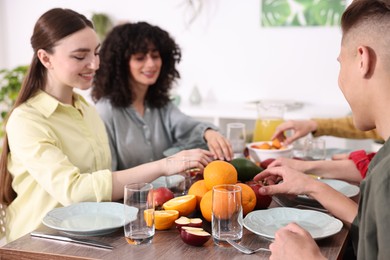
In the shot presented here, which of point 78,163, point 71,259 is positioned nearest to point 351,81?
point 71,259

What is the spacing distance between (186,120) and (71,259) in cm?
149

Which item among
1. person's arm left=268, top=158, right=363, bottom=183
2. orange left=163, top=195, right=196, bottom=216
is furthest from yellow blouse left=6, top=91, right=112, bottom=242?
person's arm left=268, top=158, right=363, bottom=183

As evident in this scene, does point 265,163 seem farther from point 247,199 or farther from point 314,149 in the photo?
point 247,199

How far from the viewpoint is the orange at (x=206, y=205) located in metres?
1.33

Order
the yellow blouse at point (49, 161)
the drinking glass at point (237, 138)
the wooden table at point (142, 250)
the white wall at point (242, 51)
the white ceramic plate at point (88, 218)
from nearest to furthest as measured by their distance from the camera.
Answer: the wooden table at point (142, 250), the white ceramic plate at point (88, 218), the yellow blouse at point (49, 161), the drinking glass at point (237, 138), the white wall at point (242, 51)

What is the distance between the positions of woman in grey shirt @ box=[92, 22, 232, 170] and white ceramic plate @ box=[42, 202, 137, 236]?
0.93m

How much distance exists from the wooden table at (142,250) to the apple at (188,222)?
31mm

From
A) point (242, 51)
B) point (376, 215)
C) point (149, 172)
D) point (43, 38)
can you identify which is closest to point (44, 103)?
point (43, 38)

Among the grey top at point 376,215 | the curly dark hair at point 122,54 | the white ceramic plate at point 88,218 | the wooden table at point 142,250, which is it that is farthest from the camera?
the curly dark hair at point 122,54

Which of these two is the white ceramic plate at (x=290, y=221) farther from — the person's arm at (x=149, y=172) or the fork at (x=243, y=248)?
the person's arm at (x=149, y=172)

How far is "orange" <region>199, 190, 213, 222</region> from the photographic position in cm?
133

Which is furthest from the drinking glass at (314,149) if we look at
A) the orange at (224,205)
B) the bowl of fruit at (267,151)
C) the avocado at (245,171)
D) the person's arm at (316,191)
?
the orange at (224,205)

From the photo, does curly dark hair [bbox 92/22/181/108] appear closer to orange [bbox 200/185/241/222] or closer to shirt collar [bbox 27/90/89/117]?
shirt collar [bbox 27/90/89/117]

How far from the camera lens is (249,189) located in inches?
55.3
